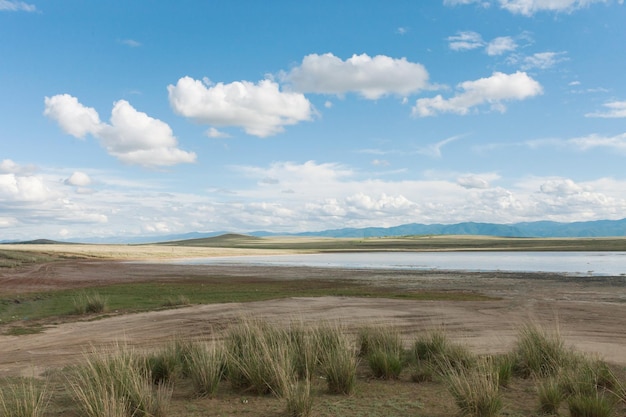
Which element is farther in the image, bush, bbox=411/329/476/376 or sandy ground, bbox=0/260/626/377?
sandy ground, bbox=0/260/626/377

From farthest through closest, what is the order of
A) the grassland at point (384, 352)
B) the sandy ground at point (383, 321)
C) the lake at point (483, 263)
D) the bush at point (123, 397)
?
the lake at point (483, 263) → the sandy ground at point (383, 321) → the grassland at point (384, 352) → the bush at point (123, 397)

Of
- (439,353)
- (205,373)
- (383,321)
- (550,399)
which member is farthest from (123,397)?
(383,321)

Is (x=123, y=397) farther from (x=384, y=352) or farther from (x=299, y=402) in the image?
(x=384, y=352)

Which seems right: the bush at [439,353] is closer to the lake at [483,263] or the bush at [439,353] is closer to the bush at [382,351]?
the bush at [382,351]

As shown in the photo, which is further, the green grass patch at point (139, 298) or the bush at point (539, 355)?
the green grass patch at point (139, 298)

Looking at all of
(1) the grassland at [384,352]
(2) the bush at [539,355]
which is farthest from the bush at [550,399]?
(2) the bush at [539,355]

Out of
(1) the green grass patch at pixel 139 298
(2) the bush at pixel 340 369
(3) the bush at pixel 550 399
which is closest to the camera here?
(3) the bush at pixel 550 399

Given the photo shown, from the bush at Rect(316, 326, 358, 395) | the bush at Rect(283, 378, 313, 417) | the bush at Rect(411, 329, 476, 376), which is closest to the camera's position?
the bush at Rect(283, 378, 313, 417)

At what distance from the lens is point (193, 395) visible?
9406 millimetres

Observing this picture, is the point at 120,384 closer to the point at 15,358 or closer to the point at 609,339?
the point at 15,358

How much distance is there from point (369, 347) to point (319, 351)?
1.59 metres

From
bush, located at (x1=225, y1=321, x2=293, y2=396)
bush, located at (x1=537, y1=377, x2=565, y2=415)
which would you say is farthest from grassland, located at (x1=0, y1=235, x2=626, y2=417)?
bush, located at (x1=225, y1=321, x2=293, y2=396)

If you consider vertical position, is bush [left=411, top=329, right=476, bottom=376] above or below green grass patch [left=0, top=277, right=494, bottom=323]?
above

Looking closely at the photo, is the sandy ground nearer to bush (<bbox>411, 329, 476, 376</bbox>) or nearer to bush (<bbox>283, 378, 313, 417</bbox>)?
bush (<bbox>411, 329, 476, 376</bbox>)
